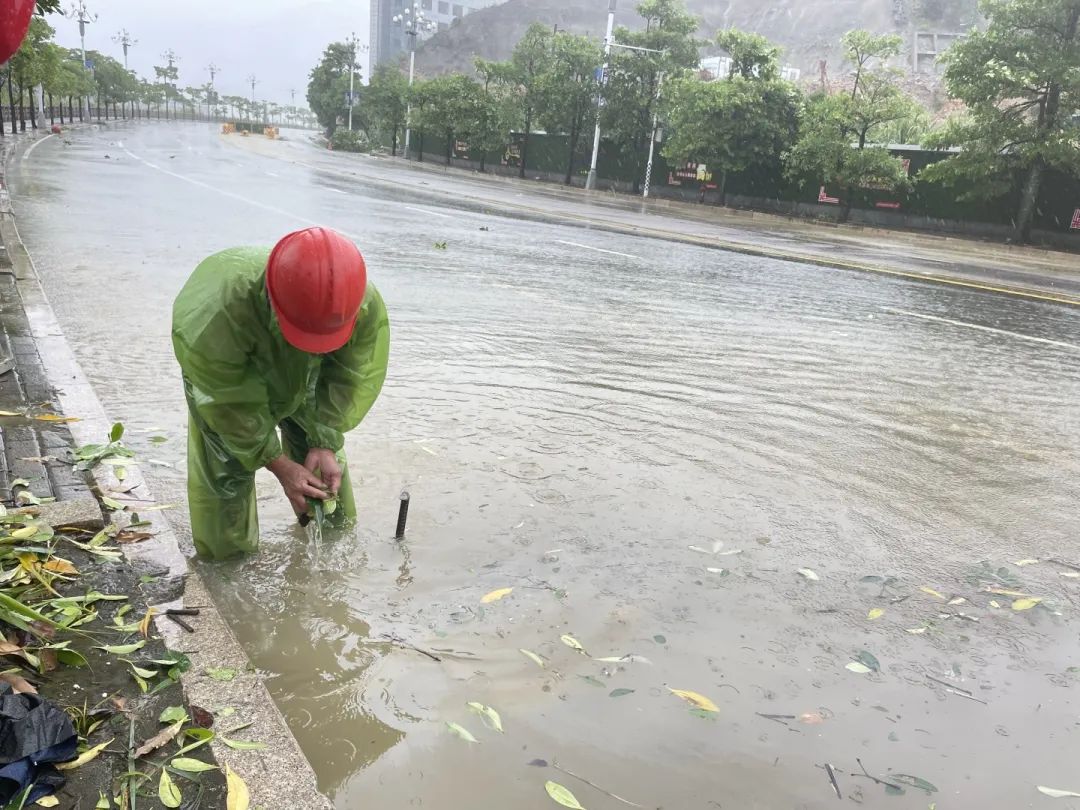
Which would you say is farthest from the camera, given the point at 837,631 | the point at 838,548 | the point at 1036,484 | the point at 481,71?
the point at 481,71

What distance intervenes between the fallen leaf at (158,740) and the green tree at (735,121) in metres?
30.7

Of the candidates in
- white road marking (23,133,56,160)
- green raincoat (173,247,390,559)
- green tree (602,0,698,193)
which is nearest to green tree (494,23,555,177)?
green tree (602,0,698,193)

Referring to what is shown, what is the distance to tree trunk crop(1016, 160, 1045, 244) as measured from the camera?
2338cm

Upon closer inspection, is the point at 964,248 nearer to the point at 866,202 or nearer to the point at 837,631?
the point at 866,202

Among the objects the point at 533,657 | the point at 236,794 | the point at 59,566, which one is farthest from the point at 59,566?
the point at 533,657

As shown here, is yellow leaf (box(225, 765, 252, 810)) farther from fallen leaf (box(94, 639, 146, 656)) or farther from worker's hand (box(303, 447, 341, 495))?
worker's hand (box(303, 447, 341, 495))

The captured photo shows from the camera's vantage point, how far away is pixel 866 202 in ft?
96.5

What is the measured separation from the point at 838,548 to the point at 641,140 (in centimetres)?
3639

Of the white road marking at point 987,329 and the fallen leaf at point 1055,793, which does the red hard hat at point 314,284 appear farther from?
the white road marking at point 987,329

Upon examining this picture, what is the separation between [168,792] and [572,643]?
1418mm

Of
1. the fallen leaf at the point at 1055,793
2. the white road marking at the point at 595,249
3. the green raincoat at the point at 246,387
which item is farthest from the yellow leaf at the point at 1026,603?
the white road marking at the point at 595,249

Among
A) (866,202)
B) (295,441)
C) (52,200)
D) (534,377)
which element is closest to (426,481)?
(295,441)

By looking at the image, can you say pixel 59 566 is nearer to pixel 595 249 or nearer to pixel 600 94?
pixel 595 249

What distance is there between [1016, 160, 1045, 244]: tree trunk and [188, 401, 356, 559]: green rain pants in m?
25.9
